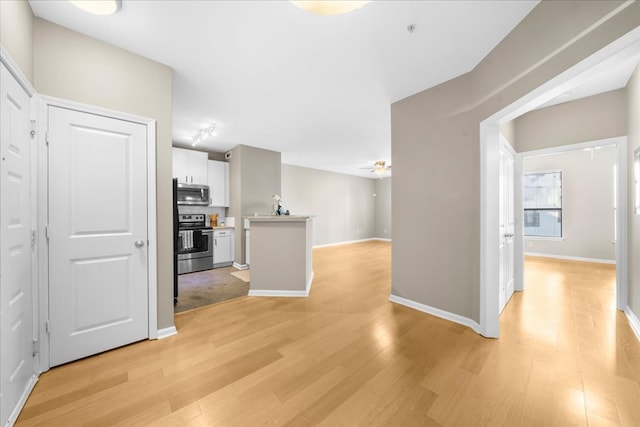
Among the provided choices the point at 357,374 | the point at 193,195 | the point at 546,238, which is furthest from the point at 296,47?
the point at 546,238

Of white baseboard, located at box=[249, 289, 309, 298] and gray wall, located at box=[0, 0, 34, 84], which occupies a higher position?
gray wall, located at box=[0, 0, 34, 84]

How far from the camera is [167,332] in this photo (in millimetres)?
2332

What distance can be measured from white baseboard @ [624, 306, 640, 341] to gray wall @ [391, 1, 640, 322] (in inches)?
61.3

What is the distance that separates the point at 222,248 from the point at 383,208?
276 inches

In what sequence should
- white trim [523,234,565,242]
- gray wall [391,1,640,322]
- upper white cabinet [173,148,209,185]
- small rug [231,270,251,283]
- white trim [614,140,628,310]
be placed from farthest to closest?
white trim [523,234,565,242], upper white cabinet [173,148,209,185], small rug [231,270,251,283], white trim [614,140,628,310], gray wall [391,1,640,322]

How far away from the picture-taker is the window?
584cm

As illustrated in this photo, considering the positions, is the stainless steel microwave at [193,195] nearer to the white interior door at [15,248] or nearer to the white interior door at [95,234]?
the white interior door at [95,234]

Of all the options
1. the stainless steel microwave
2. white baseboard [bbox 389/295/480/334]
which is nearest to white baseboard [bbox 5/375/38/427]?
white baseboard [bbox 389/295/480/334]

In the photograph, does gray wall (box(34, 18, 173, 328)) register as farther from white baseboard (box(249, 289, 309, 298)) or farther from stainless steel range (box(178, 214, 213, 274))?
stainless steel range (box(178, 214, 213, 274))

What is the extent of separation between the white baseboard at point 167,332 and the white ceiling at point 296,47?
8.94 feet

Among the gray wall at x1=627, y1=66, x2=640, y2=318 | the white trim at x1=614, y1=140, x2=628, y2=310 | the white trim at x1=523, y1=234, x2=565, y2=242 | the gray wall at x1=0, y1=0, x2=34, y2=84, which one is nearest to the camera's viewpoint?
the gray wall at x1=0, y1=0, x2=34, y2=84

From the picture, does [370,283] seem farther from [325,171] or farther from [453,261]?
[325,171]

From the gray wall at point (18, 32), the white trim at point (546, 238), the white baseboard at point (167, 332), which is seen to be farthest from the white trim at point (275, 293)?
the white trim at point (546, 238)

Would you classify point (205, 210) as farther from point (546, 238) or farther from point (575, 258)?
point (575, 258)
